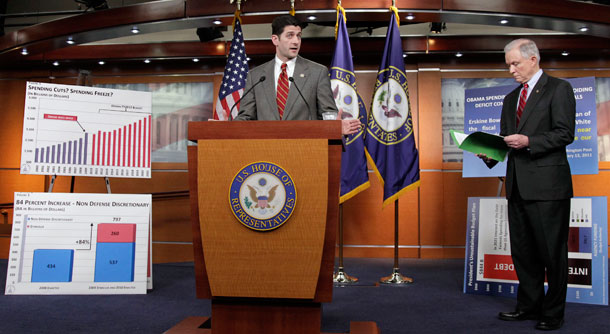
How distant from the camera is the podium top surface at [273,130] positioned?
1761 mm

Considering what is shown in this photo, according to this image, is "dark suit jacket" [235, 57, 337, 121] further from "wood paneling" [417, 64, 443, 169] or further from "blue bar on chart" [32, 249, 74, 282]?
"wood paneling" [417, 64, 443, 169]

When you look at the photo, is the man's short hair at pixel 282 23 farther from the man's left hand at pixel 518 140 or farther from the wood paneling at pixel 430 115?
the wood paneling at pixel 430 115

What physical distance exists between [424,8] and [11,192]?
5.61 m

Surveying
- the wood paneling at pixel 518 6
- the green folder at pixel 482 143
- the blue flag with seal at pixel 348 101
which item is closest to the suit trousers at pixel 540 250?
the green folder at pixel 482 143

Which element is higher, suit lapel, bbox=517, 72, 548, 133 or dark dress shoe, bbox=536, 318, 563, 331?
suit lapel, bbox=517, 72, 548, 133

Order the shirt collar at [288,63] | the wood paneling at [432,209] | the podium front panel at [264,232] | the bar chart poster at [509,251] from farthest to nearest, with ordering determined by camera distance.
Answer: the wood paneling at [432,209], the bar chart poster at [509,251], the shirt collar at [288,63], the podium front panel at [264,232]

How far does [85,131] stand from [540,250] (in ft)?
11.4

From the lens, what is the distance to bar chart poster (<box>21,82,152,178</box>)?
374 cm

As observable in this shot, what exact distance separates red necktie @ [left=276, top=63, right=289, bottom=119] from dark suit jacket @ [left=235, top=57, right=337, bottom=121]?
22 millimetres

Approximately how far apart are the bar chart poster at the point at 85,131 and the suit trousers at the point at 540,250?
295cm

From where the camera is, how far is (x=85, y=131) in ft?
12.7

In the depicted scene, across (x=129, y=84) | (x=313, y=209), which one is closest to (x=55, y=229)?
(x=313, y=209)

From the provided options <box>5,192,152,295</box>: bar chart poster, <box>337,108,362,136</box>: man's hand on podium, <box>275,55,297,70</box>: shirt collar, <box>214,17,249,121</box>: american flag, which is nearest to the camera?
<box>337,108,362,136</box>: man's hand on podium

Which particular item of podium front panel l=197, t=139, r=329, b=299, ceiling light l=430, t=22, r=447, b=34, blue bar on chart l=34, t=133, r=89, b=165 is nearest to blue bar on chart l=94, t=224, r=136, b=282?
blue bar on chart l=34, t=133, r=89, b=165
